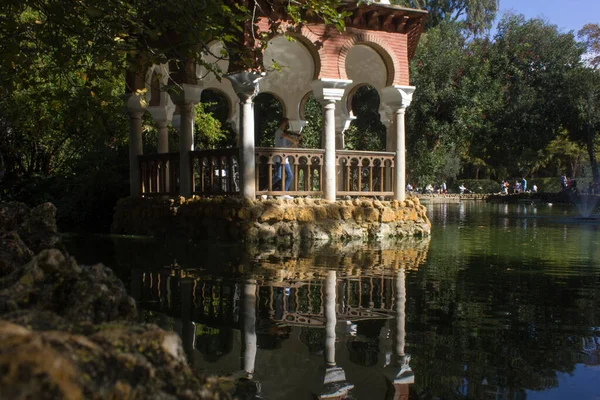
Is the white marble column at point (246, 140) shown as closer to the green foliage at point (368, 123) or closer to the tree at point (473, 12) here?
the green foliage at point (368, 123)

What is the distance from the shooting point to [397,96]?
12.9 metres

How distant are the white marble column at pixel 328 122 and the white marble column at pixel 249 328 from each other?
5.71 metres

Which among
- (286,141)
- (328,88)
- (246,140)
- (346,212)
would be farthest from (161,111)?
(346,212)

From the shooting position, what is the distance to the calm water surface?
3262 mm

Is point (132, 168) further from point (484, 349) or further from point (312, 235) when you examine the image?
point (484, 349)

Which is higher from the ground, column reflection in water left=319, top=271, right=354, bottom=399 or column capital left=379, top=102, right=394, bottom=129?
column capital left=379, top=102, right=394, bottom=129

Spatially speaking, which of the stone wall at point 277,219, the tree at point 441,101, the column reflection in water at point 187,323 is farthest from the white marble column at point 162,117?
the tree at point 441,101

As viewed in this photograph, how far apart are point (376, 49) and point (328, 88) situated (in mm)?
1743

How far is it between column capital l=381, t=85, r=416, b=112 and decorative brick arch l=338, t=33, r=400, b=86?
0.17 m

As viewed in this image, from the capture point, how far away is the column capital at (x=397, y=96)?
1282cm

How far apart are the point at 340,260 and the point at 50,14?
4.83 metres

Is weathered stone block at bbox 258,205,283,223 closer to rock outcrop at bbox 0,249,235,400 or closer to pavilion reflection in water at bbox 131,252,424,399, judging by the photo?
pavilion reflection in water at bbox 131,252,424,399

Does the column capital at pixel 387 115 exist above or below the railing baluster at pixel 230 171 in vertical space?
above

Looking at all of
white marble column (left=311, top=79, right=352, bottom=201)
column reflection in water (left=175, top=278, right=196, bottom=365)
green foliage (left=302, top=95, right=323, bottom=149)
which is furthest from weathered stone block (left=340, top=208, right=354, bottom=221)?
green foliage (left=302, top=95, right=323, bottom=149)
